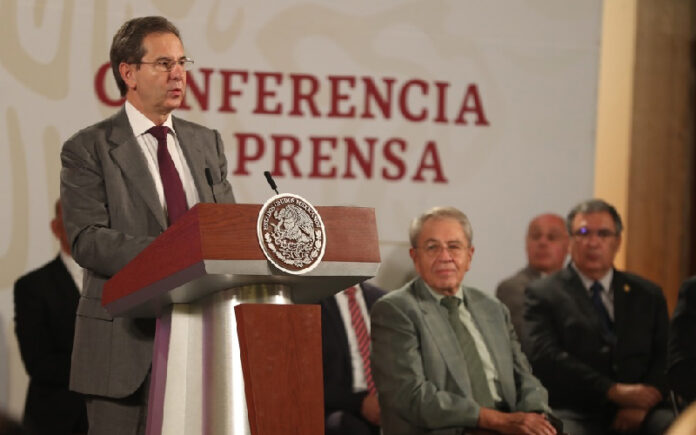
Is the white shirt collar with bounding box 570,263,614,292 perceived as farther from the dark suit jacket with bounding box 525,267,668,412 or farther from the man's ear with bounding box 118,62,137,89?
the man's ear with bounding box 118,62,137,89

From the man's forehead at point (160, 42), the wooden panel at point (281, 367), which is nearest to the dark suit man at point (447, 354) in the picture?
the man's forehead at point (160, 42)

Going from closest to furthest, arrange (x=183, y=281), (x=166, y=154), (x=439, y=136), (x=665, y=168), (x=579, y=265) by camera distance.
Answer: (x=183, y=281)
(x=166, y=154)
(x=579, y=265)
(x=439, y=136)
(x=665, y=168)

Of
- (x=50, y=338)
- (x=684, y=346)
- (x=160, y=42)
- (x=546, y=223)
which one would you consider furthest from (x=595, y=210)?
(x=160, y=42)

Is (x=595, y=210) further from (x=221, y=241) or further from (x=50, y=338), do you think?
(x=221, y=241)

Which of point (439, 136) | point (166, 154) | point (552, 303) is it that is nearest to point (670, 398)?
point (552, 303)

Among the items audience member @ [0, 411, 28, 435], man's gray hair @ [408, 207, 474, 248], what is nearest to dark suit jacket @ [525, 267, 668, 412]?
man's gray hair @ [408, 207, 474, 248]

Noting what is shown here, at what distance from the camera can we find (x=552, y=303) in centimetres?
455

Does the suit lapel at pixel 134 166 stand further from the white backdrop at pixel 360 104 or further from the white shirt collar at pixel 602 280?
the white shirt collar at pixel 602 280

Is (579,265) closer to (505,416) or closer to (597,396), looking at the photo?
(597,396)

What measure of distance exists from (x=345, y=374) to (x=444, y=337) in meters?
0.80

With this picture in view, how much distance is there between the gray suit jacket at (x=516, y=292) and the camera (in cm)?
482

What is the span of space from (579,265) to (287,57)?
164 centimetres

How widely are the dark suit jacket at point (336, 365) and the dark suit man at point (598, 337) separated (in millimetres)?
788

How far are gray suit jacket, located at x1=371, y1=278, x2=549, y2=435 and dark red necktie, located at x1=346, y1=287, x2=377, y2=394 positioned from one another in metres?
0.66
